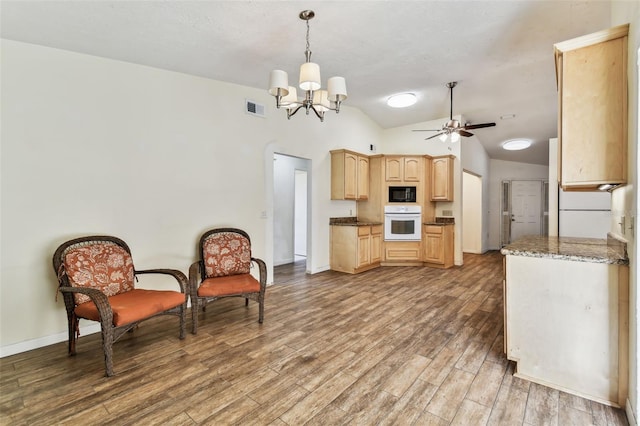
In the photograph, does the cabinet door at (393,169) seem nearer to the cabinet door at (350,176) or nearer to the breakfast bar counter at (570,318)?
the cabinet door at (350,176)

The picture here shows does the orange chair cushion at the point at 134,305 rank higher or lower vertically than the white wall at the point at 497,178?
lower

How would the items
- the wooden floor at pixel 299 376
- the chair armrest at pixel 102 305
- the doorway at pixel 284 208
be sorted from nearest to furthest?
the wooden floor at pixel 299 376
the chair armrest at pixel 102 305
the doorway at pixel 284 208

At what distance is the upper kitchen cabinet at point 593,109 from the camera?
1.74 metres

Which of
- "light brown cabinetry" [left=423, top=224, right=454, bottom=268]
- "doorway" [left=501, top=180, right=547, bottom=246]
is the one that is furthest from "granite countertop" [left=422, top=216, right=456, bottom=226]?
"doorway" [left=501, top=180, right=547, bottom=246]

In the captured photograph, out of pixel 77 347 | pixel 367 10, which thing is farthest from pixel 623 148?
pixel 77 347

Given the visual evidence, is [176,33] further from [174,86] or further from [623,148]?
[623,148]

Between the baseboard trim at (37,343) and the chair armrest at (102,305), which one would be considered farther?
the baseboard trim at (37,343)

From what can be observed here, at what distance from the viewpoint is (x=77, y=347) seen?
101 inches

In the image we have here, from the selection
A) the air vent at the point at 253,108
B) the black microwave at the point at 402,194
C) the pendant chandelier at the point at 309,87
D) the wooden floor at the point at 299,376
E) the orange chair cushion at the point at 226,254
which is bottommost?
the wooden floor at the point at 299,376

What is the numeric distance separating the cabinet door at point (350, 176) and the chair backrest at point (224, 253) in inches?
93.8

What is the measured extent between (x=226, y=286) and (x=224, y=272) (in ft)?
1.49

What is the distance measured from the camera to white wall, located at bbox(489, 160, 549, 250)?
8305mm

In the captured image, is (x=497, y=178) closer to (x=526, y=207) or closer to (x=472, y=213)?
(x=526, y=207)

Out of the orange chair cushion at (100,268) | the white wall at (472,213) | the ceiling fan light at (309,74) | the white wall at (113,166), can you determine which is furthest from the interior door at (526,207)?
the orange chair cushion at (100,268)
